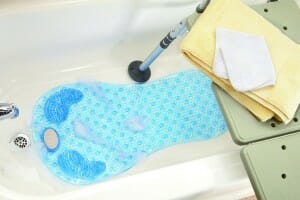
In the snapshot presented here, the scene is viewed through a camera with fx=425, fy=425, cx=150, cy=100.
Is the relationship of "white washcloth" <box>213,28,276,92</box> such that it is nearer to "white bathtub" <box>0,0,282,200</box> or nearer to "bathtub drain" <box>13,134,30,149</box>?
"white bathtub" <box>0,0,282,200</box>

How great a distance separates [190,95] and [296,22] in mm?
541

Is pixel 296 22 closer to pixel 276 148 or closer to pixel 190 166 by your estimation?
pixel 276 148

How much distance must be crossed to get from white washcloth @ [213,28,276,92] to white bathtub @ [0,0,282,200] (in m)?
0.23

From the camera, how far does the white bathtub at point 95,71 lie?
104cm

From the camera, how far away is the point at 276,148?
97 cm

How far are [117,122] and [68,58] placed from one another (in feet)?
0.94

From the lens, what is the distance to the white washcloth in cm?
93

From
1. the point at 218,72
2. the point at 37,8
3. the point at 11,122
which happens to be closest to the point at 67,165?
the point at 11,122

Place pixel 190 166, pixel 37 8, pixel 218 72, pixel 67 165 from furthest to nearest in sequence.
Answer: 1. pixel 67 165
2. pixel 37 8
3. pixel 190 166
4. pixel 218 72

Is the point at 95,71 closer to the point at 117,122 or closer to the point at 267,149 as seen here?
the point at 117,122

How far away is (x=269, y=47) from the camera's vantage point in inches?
39.5

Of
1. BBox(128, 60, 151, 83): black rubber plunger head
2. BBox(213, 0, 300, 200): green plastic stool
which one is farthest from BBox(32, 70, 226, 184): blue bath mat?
BBox(213, 0, 300, 200): green plastic stool

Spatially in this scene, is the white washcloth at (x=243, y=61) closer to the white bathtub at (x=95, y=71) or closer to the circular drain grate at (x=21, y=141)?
the white bathtub at (x=95, y=71)

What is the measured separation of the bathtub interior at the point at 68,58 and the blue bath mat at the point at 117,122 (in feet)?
0.11
